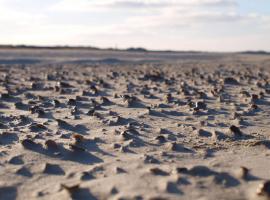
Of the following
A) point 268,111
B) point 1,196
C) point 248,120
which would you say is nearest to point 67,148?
point 1,196

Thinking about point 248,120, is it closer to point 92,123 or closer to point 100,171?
point 92,123

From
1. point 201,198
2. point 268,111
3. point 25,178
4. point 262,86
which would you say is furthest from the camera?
point 262,86

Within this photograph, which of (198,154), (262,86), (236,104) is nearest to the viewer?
(198,154)

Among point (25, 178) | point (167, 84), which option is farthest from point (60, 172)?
point (167, 84)

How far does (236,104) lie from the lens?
6.39 metres

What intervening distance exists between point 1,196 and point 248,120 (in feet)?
9.84

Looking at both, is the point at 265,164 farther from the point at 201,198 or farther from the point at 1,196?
the point at 1,196

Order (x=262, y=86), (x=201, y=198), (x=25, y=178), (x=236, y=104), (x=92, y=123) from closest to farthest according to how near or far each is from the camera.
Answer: (x=201, y=198)
(x=25, y=178)
(x=92, y=123)
(x=236, y=104)
(x=262, y=86)

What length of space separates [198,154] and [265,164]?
0.52m

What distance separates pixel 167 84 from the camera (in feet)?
30.3

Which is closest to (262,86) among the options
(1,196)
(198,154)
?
(198,154)

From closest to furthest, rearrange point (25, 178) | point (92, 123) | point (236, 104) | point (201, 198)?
1. point (201, 198)
2. point (25, 178)
3. point (92, 123)
4. point (236, 104)

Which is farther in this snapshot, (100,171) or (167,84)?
(167,84)

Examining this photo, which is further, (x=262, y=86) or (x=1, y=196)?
(x=262, y=86)
